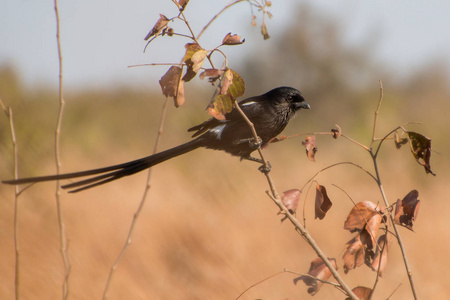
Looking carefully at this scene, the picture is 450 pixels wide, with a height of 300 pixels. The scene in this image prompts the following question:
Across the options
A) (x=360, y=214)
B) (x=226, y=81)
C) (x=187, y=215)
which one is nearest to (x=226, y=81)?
(x=226, y=81)

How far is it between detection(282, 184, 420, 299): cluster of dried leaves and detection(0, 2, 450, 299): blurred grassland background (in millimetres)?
934

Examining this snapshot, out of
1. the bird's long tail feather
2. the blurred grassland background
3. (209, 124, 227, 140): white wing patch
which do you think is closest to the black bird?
(209, 124, 227, 140): white wing patch

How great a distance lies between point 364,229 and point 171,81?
0.67 meters

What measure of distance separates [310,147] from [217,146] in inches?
54.0

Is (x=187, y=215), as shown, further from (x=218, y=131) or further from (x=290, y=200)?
(x=290, y=200)

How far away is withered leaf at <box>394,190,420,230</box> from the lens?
1453mm

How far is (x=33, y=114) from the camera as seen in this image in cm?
647

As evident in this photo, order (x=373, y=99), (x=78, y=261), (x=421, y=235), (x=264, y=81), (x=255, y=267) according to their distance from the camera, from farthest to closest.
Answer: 1. (x=264, y=81)
2. (x=373, y=99)
3. (x=421, y=235)
4. (x=255, y=267)
5. (x=78, y=261)

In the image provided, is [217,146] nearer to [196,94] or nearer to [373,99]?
[196,94]

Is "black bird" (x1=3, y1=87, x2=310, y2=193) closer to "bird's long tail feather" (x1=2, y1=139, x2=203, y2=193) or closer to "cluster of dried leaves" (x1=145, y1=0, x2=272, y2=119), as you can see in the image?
"bird's long tail feather" (x1=2, y1=139, x2=203, y2=193)

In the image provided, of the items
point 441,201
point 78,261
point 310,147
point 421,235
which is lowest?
point 78,261

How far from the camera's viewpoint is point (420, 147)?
146cm

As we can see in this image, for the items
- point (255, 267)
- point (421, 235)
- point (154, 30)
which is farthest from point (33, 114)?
point (154, 30)

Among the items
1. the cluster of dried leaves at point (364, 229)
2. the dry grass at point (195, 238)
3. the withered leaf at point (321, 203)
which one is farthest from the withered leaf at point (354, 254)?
the dry grass at point (195, 238)
